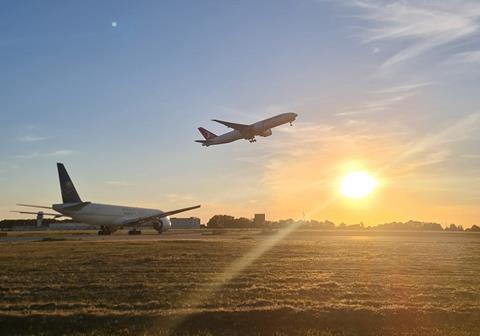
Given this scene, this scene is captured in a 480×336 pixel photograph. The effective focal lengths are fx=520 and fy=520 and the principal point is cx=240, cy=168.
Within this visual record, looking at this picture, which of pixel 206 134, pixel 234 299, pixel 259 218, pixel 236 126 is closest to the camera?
pixel 234 299

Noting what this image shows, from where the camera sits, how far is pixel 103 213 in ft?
269

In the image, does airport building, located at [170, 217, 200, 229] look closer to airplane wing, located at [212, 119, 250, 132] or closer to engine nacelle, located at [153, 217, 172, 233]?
engine nacelle, located at [153, 217, 172, 233]

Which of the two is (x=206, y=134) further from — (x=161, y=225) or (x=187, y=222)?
(x=187, y=222)

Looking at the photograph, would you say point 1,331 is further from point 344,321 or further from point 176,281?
point 344,321

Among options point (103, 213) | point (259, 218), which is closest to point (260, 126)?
point (103, 213)

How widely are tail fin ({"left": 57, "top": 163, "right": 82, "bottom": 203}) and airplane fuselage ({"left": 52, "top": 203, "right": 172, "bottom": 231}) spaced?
1670 mm

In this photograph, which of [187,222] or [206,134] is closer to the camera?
[206,134]

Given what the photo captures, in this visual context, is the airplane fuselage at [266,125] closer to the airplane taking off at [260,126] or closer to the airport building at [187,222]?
the airplane taking off at [260,126]

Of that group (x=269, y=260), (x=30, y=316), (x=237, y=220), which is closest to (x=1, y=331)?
(x=30, y=316)

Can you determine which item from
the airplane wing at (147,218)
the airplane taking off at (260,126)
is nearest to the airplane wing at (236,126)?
the airplane taking off at (260,126)

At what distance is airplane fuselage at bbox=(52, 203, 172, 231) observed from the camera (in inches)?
3113

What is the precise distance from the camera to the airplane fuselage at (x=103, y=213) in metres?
79.1

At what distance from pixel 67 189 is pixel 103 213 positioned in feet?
22.2

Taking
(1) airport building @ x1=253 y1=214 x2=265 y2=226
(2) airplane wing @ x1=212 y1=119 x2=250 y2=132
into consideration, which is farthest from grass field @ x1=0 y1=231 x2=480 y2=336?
(1) airport building @ x1=253 y1=214 x2=265 y2=226
